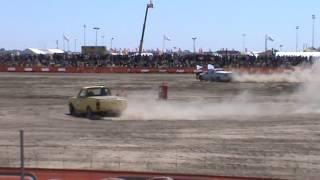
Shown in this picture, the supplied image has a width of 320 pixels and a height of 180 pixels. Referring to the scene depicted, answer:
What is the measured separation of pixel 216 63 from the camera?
7975 centimetres

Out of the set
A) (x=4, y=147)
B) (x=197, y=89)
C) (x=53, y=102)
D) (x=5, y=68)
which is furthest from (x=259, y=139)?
(x=5, y=68)

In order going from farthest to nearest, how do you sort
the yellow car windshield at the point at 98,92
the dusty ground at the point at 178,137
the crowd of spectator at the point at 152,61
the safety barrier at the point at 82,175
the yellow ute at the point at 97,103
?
the crowd of spectator at the point at 152,61
the yellow car windshield at the point at 98,92
the yellow ute at the point at 97,103
the dusty ground at the point at 178,137
the safety barrier at the point at 82,175

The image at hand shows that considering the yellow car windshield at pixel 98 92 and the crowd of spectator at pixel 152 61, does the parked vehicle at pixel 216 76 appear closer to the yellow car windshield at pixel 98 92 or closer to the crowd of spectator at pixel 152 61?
the crowd of spectator at pixel 152 61

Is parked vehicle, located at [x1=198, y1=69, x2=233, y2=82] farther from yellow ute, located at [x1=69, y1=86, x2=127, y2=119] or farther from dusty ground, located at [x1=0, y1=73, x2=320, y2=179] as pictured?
yellow ute, located at [x1=69, y1=86, x2=127, y2=119]

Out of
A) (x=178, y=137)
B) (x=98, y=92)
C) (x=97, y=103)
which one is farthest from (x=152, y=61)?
(x=178, y=137)

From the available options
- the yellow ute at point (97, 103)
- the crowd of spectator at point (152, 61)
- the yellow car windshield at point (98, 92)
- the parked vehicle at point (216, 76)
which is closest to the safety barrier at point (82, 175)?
the yellow ute at point (97, 103)

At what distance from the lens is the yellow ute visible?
2455 cm

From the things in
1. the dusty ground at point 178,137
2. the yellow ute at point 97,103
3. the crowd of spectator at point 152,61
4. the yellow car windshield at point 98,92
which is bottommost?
the dusty ground at point 178,137

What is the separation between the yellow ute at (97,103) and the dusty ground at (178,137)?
510 mm

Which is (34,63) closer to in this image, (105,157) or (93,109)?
(93,109)

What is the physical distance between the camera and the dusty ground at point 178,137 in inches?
581

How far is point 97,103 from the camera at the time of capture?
80.5 feet

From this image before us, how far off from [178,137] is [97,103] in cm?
618

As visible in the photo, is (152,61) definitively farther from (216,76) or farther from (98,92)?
(98,92)
